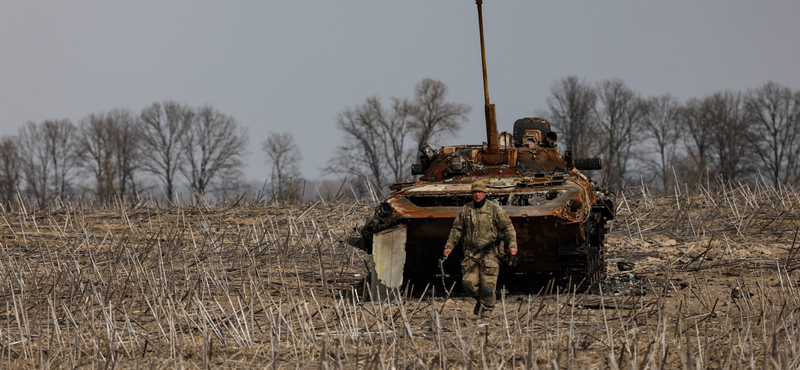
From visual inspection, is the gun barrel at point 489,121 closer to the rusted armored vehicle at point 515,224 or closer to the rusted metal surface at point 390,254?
the rusted armored vehicle at point 515,224

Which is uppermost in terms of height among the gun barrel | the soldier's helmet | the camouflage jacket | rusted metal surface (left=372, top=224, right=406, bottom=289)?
the gun barrel

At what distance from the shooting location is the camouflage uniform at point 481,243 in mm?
7766

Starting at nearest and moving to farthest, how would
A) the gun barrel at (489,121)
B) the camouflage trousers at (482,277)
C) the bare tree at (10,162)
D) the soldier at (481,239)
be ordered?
the camouflage trousers at (482,277) → the soldier at (481,239) → the gun barrel at (489,121) → the bare tree at (10,162)

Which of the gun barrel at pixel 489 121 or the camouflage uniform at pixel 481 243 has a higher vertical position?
the gun barrel at pixel 489 121

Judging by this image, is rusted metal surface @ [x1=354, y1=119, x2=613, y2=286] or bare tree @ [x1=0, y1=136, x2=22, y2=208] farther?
bare tree @ [x1=0, y1=136, x2=22, y2=208]

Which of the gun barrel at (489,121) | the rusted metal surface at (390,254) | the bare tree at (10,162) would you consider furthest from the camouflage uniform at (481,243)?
the bare tree at (10,162)

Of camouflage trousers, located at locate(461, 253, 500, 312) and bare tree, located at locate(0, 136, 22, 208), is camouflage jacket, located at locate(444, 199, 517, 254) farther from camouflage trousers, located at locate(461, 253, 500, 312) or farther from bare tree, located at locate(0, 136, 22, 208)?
bare tree, located at locate(0, 136, 22, 208)

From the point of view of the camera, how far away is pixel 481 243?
25.5 feet

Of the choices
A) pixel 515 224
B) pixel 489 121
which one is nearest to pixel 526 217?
pixel 515 224

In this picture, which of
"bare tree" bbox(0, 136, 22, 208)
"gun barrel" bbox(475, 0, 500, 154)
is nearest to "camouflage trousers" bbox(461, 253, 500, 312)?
"gun barrel" bbox(475, 0, 500, 154)

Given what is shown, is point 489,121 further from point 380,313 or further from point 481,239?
point 380,313

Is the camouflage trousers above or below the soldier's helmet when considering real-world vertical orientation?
below

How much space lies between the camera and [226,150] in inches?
1902

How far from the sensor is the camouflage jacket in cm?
778
